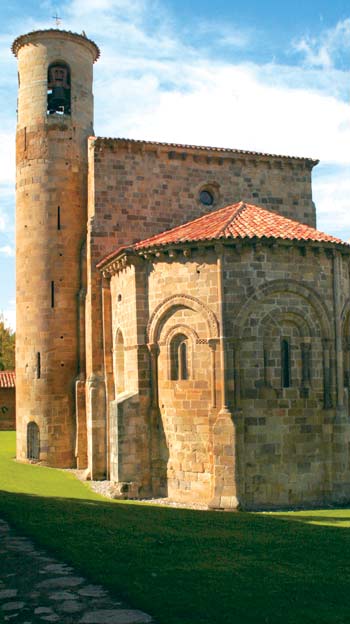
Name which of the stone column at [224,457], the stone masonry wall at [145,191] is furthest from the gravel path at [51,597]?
the stone masonry wall at [145,191]

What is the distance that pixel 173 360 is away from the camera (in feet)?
54.4

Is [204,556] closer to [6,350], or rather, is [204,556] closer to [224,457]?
[224,457]

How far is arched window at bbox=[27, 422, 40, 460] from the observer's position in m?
22.1

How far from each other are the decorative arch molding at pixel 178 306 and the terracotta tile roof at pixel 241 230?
1403 millimetres

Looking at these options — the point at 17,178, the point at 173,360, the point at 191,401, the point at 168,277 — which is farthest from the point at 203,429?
the point at 17,178

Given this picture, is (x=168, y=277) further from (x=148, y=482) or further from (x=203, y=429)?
(x=148, y=482)

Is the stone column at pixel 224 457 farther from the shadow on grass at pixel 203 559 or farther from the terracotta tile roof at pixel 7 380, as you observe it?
the terracotta tile roof at pixel 7 380

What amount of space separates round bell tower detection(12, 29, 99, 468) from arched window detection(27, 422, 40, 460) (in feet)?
0.11

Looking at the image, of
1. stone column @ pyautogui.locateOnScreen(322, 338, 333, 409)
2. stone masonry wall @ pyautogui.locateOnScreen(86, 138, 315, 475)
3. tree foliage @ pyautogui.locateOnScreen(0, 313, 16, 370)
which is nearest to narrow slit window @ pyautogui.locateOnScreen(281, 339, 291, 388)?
stone column @ pyautogui.locateOnScreen(322, 338, 333, 409)

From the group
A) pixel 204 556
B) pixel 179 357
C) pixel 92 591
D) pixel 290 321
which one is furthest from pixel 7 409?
pixel 92 591

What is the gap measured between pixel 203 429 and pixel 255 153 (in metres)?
10.7

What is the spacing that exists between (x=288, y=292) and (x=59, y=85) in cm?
1210

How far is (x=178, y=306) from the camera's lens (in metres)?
16.5

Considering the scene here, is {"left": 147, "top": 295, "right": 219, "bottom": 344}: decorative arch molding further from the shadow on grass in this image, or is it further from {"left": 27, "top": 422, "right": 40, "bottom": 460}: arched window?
{"left": 27, "top": 422, "right": 40, "bottom": 460}: arched window
